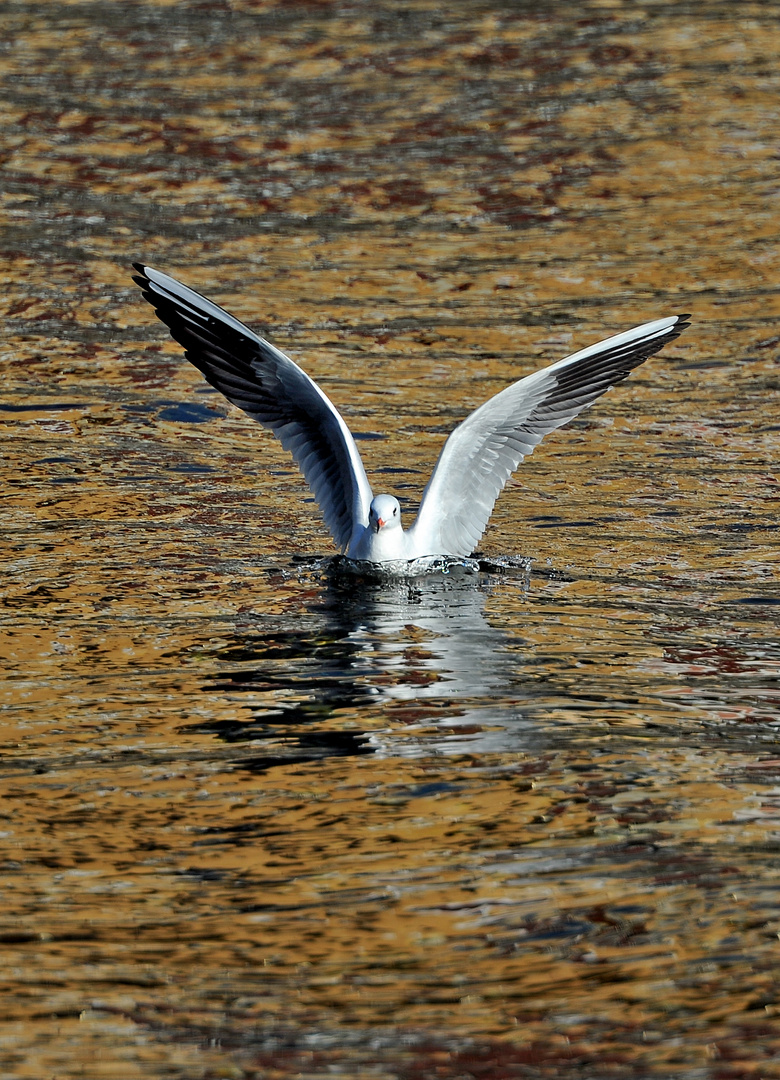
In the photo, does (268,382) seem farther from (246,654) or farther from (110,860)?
(110,860)

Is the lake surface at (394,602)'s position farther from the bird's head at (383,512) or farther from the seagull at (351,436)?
the bird's head at (383,512)

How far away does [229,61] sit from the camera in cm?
2264

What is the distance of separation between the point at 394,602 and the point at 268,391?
1.43m

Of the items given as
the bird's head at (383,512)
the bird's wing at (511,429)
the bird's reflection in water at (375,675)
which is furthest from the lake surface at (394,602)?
the bird's head at (383,512)

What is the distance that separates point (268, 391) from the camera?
9766 mm

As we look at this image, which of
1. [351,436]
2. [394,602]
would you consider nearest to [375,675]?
[394,602]

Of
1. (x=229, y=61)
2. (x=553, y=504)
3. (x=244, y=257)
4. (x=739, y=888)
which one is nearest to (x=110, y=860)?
(x=739, y=888)

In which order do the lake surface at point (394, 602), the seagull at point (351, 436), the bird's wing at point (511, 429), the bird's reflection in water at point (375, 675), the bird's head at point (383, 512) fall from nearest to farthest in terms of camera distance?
the lake surface at point (394, 602), the bird's reflection in water at point (375, 675), the bird's head at point (383, 512), the seagull at point (351, 436), the bird's wing at point (511, 429)

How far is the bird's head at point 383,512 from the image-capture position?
9156 millimetres

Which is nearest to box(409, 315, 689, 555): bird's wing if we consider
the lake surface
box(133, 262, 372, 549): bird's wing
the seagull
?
the seagull

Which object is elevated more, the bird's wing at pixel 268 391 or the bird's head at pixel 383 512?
the bird's wing at pixel 268 391

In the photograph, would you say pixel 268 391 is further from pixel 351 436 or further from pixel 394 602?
pixel 394 602

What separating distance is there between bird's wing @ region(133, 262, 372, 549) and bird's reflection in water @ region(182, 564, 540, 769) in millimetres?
495

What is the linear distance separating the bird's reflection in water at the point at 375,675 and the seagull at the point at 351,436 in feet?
1.18
